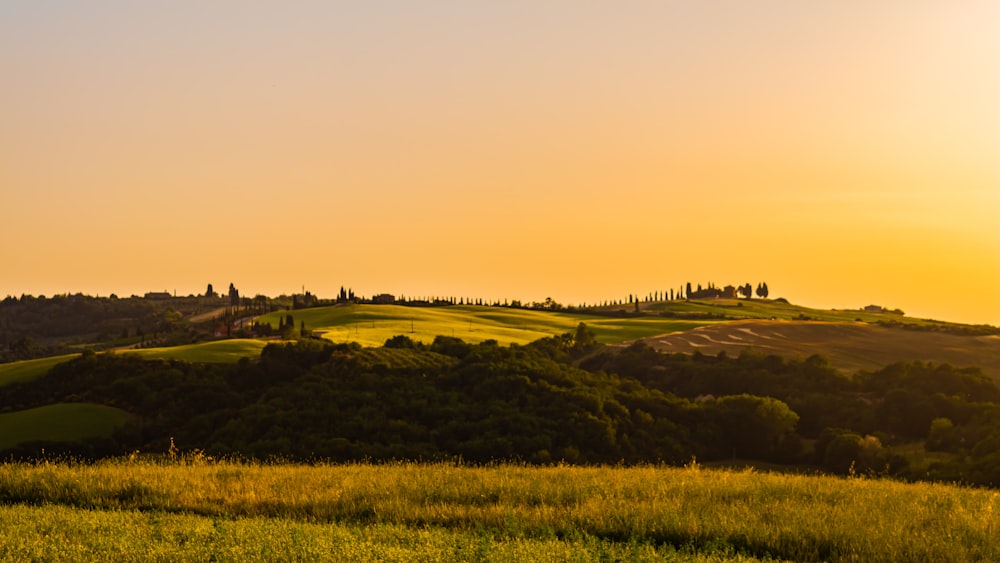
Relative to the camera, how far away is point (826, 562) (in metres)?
15.9

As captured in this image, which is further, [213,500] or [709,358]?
[709,358]

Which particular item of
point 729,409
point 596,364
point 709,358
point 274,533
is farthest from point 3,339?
point 274,533

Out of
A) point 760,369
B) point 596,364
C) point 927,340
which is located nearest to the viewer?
point 760,369

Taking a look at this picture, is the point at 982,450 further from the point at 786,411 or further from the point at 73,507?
the point at 73,507

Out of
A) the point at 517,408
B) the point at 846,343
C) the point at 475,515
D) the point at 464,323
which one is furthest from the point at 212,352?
the point at 475,515

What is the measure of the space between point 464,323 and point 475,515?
141m

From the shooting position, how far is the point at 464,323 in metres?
160

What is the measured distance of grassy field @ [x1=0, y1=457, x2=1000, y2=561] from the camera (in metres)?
15.1

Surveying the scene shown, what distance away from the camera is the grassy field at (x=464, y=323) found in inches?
5374

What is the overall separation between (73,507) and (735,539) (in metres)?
13.4

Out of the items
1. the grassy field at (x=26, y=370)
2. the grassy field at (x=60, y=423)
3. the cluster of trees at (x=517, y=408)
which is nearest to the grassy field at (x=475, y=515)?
the cluster of trees at (x=517, y=408)

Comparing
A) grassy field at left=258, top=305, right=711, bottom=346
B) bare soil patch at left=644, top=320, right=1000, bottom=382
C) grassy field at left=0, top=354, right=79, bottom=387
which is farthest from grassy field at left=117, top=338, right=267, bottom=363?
bare soil patch at left=644, top=320, right=1000, bottom=382

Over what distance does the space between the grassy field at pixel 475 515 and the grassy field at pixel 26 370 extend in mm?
71878

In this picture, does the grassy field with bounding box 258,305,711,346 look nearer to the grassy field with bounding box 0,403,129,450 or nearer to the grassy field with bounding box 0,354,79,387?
the grassy field with bounding box 0,354,79,387
